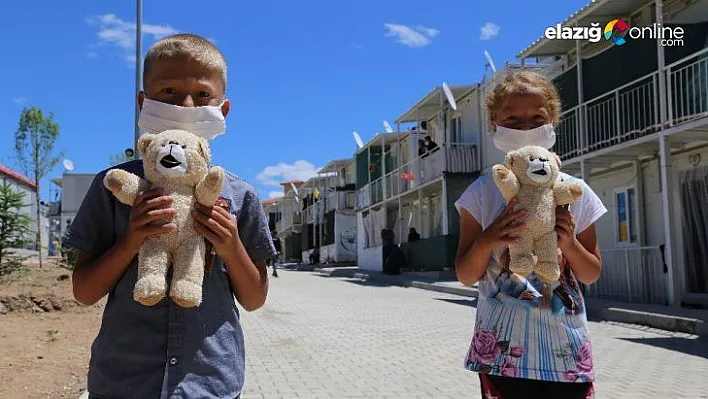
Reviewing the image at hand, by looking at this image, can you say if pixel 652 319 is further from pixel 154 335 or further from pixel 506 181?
pixel 154 335

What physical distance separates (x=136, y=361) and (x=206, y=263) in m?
0.33

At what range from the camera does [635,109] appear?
1507 centimetres

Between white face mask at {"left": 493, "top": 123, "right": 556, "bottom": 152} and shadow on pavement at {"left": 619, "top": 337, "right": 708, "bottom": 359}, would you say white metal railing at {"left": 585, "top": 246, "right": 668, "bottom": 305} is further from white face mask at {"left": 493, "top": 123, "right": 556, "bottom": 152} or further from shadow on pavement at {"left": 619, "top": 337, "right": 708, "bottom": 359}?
white face mask at {"left": 493, "top": 123, "right": 556, "bottom": 152}

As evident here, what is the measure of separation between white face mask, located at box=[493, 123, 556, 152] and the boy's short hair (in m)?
1.03

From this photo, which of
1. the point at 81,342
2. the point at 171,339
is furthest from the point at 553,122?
the point at 81,342

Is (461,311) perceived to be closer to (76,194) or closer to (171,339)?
(171,339)

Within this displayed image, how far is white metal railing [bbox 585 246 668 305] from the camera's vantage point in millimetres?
14656

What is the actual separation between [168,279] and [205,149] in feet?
1.25

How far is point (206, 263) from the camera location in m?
2.03

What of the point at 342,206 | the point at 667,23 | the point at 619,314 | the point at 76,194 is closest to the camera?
the point at 619,314

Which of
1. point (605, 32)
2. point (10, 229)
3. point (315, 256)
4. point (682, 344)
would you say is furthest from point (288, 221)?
point (682, 344)

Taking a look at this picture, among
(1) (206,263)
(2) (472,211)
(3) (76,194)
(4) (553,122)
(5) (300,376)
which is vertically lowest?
(5) (300,376)

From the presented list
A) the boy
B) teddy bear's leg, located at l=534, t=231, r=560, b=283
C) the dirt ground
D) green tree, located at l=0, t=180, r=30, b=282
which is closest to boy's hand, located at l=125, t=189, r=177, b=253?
the boy

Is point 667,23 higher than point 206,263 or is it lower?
higher
